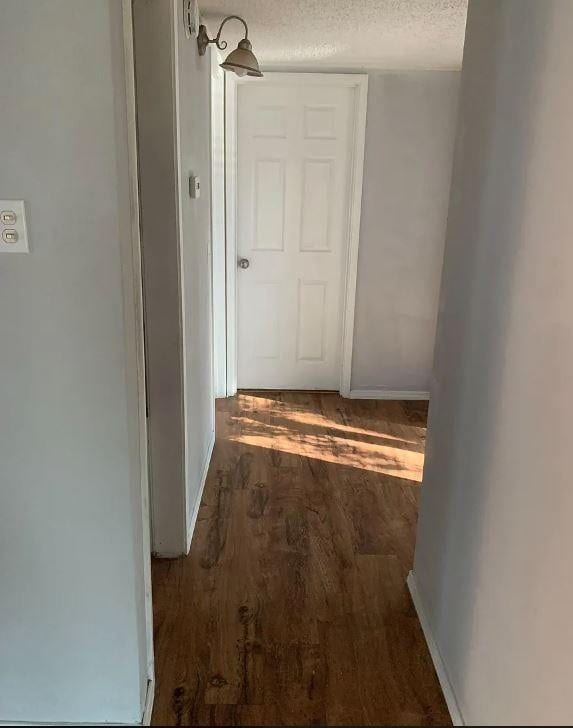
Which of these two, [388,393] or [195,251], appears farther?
[388,393]

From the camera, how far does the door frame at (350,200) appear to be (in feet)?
11.4

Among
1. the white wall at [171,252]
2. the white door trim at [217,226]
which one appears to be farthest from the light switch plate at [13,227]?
the white door trim at [217,226]

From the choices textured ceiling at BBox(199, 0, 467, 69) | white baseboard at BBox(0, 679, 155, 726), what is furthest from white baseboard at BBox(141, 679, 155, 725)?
textured ceiling at BBox(199, 0, 467, 69)

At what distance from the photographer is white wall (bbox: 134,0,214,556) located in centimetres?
179

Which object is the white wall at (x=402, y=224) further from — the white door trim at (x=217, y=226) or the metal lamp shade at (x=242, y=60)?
the metal lamp shade at (x=242, y=60)

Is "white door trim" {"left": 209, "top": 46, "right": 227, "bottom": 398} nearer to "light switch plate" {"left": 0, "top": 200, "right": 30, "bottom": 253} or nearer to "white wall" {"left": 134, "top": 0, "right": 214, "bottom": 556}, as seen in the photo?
"white wall" {"left": 134, "top": 0, "right": 214, "bottom": 556}

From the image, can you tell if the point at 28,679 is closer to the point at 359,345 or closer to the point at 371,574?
the point at 371,574

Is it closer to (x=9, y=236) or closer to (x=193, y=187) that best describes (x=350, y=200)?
(x=193, y=187)

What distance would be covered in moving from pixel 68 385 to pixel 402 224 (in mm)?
2838

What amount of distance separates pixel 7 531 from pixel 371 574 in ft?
4.23

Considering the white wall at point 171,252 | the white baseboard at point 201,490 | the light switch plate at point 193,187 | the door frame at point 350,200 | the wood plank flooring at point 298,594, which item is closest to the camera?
the wood plank flooring at point 298,594

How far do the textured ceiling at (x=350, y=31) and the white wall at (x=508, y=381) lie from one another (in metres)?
1.00

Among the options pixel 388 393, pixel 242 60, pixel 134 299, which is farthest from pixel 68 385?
pixel 388 393

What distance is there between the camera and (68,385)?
1.26m
